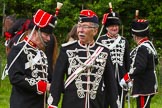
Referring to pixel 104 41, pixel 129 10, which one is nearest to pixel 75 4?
pixel 129 10

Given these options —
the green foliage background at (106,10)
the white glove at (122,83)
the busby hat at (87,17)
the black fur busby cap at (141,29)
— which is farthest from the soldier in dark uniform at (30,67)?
the green foliage background at (106,10)

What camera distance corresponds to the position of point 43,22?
5.57m

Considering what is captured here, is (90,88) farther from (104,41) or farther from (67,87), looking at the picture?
(104,41)

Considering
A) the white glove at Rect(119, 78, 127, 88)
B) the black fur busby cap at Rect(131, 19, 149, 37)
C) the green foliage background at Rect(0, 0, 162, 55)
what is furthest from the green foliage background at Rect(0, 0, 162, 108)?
the white glove at Rect(119, 78, 127, 88)

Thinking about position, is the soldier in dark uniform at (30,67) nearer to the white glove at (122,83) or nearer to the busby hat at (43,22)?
the busby hat at (43,22)

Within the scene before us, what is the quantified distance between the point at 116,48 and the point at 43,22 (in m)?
2.74

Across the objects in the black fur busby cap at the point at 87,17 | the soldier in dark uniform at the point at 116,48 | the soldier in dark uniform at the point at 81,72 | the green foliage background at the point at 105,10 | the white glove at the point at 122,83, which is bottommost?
the green foliage background at the point at 105,10

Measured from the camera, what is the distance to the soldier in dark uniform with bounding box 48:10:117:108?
5.36m

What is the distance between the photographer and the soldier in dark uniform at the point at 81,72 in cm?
536

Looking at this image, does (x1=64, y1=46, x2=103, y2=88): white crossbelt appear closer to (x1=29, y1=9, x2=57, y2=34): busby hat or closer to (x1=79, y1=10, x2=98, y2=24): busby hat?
(x1=79, y1=10, x2=98, y2=24): busby hat

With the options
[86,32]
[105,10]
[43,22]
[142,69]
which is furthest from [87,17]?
[105,10]

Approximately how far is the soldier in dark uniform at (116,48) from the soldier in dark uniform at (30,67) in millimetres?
2567

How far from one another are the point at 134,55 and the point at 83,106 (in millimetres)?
2981

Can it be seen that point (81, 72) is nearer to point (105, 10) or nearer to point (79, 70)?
point (79, 70)
